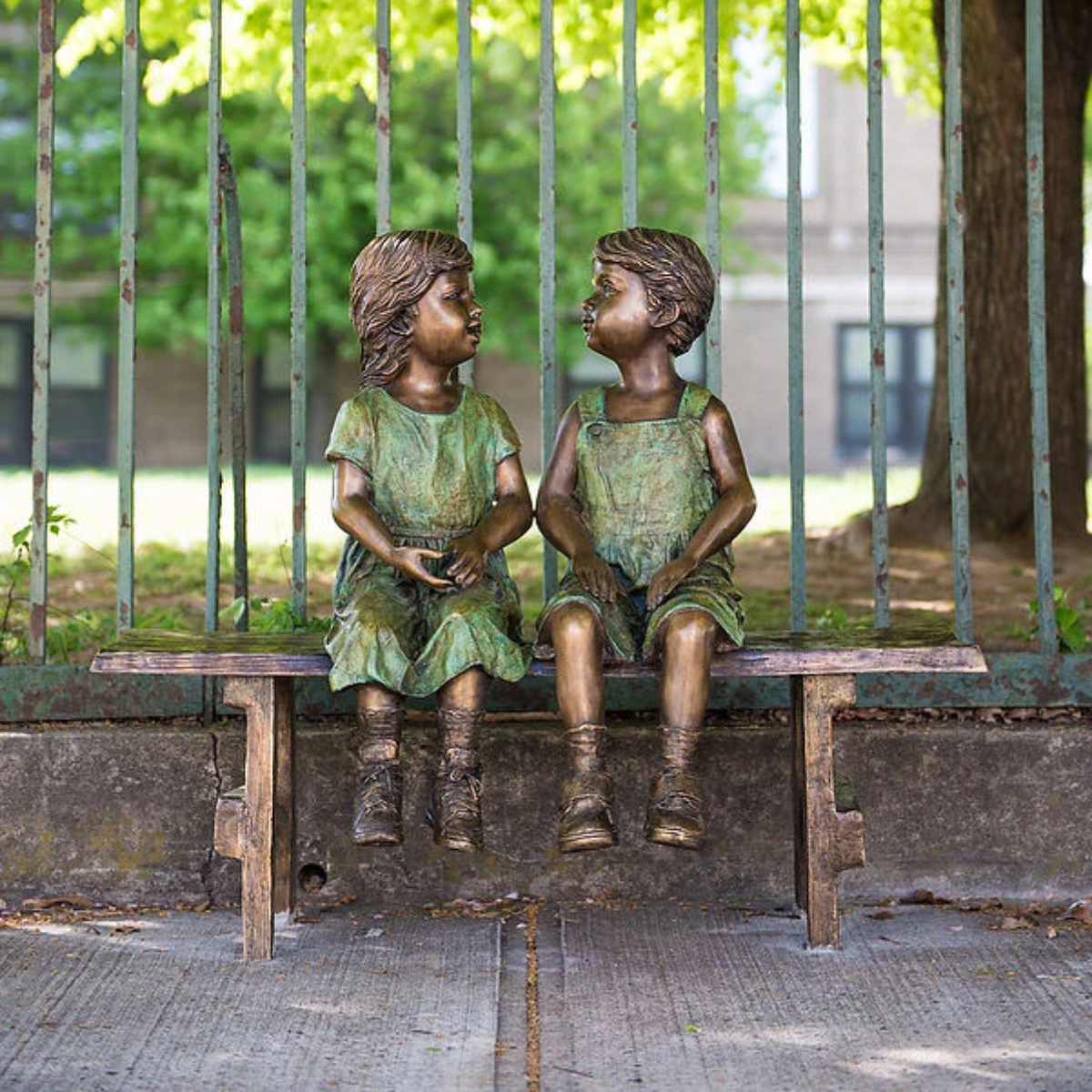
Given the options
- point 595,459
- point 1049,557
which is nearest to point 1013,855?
point 1049,557

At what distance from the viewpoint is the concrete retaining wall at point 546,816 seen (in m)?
4.30

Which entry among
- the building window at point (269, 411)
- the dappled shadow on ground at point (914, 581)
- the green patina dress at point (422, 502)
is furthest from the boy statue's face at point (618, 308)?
the building window at point (269, 411)

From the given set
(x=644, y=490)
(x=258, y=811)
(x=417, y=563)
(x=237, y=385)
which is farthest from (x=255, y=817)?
(x=237, y=385)

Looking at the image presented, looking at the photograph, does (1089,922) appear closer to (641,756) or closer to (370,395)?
(641,756)

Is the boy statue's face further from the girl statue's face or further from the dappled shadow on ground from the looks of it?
the dappled shadow on ground

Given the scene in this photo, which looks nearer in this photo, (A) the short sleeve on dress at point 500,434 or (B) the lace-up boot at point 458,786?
(B) the lace-up boot at point 458,786

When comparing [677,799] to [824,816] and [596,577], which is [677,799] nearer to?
[824,816]

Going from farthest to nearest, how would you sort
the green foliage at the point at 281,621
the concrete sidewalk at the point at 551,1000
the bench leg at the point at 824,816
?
the green foliage at the point at 281,621 < the bench leg at the point at 824,816 < the concrete sidewalk at the point at 551,1000

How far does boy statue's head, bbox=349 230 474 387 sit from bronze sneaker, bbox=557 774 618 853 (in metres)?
1.11


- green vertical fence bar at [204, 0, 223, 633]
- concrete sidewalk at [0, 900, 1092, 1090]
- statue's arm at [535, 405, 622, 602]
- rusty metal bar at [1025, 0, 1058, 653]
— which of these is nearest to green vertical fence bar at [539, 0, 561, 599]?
statue's arm at [535, 405, 622, 602]

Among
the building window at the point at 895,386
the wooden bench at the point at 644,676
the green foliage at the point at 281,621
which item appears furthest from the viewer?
the building window at the point at 895,386

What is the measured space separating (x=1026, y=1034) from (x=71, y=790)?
2334 millimetres

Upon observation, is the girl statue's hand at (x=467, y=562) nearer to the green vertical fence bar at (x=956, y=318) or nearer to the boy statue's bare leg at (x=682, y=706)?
the boy statue's bare leg at (x=682, y=706)

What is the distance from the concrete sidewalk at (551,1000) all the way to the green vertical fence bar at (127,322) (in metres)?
0.88
